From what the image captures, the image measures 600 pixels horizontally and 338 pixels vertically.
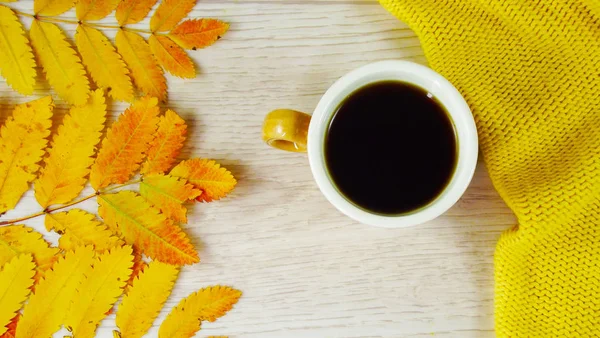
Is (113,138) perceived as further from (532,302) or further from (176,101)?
(532,302)

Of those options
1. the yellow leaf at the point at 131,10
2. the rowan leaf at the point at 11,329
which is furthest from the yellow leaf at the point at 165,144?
the rowan leaf at the point at 11,329

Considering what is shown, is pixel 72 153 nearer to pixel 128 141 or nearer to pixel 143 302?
pixel 128 141

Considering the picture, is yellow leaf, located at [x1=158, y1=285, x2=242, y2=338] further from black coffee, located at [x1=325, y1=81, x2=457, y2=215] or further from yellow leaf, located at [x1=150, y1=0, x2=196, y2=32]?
yellow leaf, located at [x1=150, y1=0, x2=196, y2=32]

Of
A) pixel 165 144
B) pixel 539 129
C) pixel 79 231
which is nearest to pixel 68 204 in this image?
pixel 79 231

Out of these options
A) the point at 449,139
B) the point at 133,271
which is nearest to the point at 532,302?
the point at 449,139

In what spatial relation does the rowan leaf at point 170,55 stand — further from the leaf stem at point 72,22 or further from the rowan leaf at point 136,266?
the rowan leaf at point 136,266
